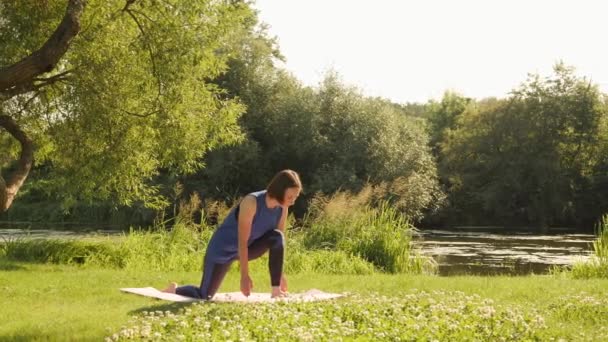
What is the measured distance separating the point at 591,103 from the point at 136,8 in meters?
37.6

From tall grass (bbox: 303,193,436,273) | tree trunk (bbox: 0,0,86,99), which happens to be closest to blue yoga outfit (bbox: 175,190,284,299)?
tree trunk (bbox: 0,0,86,99)

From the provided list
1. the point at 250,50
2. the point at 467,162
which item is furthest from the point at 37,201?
the point at 467,162

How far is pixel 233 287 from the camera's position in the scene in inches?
439

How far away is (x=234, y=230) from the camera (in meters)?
8.83

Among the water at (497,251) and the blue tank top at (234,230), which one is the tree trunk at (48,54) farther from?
the water at (497,251)

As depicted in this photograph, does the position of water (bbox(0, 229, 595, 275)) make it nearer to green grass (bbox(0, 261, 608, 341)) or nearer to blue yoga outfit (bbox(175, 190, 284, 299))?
green grass (bbox(0, 261, 608, 341))

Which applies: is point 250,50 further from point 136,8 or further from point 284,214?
point 284,214

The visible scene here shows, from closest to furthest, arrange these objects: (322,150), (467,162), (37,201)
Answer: (322,150) → (37,201) → (467,162)

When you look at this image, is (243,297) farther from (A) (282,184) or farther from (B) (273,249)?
(A) (282,184)

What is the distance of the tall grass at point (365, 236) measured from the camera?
16.2m

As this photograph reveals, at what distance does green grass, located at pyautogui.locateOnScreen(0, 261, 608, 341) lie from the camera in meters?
7.45

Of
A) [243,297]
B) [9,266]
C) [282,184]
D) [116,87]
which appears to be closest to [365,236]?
[116,87]

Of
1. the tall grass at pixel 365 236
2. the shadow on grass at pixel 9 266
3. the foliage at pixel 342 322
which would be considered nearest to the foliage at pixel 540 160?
the tall grass at pixel 365 236

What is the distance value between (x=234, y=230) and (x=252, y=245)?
28cm
